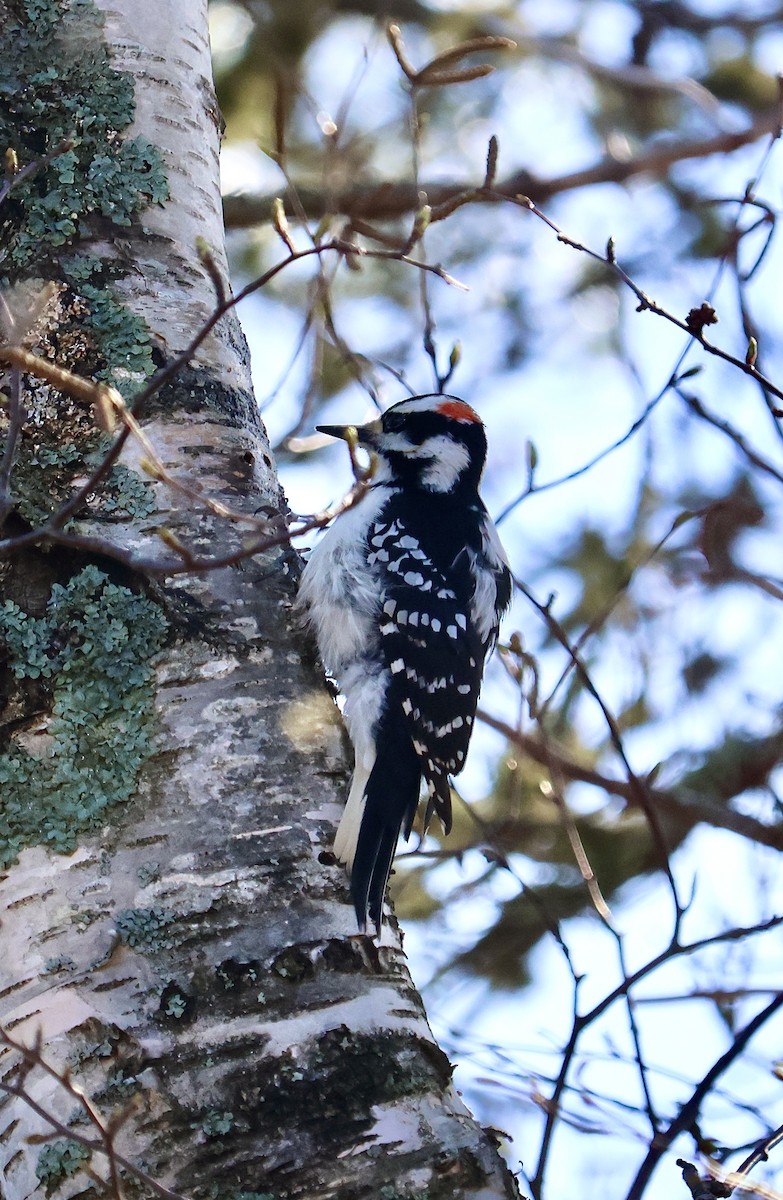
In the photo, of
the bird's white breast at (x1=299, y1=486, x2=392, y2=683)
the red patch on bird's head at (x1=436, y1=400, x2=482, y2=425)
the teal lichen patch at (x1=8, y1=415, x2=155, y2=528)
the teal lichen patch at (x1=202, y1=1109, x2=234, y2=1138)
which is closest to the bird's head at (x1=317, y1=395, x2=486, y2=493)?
the red patch on bird's head at (x1=436, y1=400, x2=482, y2=425)

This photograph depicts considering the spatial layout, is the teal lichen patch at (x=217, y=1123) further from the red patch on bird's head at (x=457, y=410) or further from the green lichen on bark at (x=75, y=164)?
the red patch on bird's head at (x=457, y=410)

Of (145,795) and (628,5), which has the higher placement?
(628,5)

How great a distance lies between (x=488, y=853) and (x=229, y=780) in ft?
2.60

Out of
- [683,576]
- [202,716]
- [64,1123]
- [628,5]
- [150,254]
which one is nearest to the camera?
[64,1123]

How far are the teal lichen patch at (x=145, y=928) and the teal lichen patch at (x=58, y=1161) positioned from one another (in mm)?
285

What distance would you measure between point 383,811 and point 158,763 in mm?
566

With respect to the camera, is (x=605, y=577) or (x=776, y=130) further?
(x=605, y=577)

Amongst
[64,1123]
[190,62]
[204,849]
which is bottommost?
[64,1123]

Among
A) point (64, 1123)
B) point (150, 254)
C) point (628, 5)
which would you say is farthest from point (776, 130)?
point (628, 5)

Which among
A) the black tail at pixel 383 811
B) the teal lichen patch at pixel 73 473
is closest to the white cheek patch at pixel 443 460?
the black tail at pixel 383 811

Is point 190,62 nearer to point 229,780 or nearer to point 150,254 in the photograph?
point 150,254

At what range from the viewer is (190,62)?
2.81m

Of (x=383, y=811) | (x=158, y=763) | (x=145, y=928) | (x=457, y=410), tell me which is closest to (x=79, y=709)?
(x=158, y=763)

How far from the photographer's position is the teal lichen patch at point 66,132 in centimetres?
247
